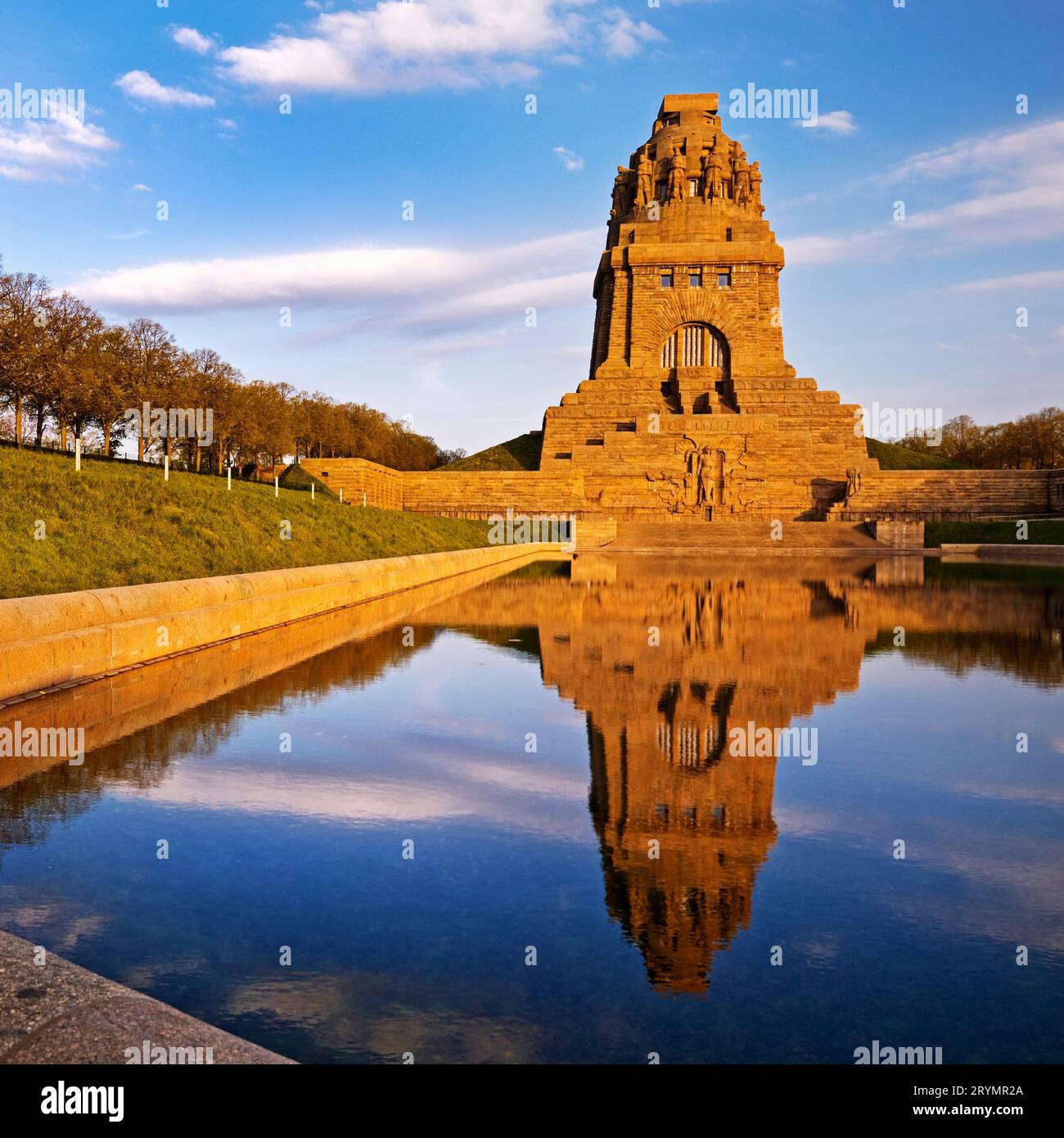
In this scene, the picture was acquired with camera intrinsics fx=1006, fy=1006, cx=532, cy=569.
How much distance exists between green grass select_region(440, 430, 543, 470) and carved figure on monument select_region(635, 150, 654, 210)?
20.8 metres

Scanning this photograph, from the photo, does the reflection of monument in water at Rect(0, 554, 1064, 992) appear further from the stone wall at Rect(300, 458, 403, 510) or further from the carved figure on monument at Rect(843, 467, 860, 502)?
the carved figure on monument at Rect(843, 467, 860, 502)

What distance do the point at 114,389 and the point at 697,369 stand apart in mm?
45616

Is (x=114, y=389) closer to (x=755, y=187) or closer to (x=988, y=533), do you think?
(x=988, y=533)

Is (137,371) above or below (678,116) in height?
below

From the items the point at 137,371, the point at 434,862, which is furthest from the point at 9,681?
the point at 137,371

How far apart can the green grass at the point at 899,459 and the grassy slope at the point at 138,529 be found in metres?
64.4

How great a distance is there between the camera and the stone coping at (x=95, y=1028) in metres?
2.60

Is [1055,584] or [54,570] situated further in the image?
[1055,584]

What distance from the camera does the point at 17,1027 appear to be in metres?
2.71

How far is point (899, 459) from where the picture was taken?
82.0m

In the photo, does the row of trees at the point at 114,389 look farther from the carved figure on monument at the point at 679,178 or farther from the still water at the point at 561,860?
the carved figure on monument at the point at 679,178

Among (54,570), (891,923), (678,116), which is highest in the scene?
(678,116)

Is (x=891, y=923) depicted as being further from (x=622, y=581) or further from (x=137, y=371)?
(x=137, y=371)

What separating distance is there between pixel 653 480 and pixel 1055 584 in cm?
4000
